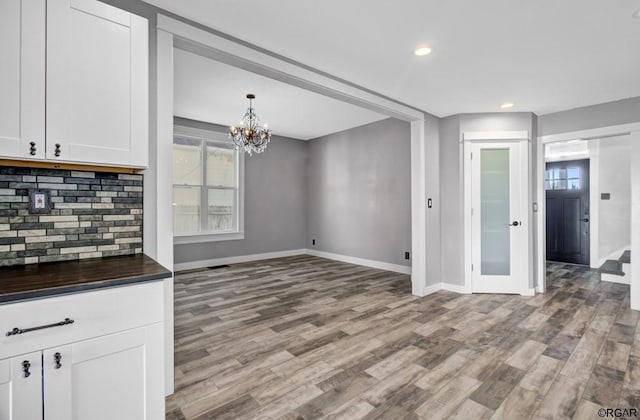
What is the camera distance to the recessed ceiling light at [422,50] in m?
2.54

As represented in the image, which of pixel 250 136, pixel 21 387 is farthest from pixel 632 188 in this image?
pixel 21 387

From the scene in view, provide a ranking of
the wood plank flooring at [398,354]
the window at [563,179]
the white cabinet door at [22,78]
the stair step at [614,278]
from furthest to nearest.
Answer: the window at [563,179] → the stair step at [614,278] → the wood plank flooring at [398,354] → the white cabinet door at [22,78]

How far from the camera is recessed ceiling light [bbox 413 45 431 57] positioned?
2543 mm

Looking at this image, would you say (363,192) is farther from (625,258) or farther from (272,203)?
(625,258)

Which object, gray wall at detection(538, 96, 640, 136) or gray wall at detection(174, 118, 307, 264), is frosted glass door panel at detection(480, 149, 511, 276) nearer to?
gray wall at detection(538, 96, 640, 136)

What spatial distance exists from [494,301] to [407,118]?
2.66m

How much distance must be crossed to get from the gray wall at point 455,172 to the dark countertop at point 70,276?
157 inches

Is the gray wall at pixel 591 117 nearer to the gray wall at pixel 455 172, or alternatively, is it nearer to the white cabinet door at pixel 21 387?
the gray wall at pixel 455 172

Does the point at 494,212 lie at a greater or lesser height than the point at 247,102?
lesser

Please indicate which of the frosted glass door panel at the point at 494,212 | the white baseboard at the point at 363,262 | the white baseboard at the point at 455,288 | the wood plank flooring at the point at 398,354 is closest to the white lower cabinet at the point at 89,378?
the wood plank flooring at the point at 398,354

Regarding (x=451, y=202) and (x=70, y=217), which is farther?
(x=451, y=202)

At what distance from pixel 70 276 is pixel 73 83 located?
924 millimetres

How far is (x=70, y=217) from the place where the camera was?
1718 millimetres

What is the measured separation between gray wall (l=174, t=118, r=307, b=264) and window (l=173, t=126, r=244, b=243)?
178mm
